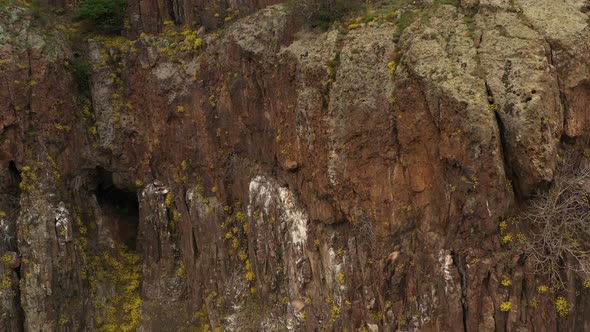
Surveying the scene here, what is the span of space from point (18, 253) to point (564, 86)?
18.2 metres

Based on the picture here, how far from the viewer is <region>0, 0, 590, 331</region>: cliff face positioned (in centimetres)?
1423

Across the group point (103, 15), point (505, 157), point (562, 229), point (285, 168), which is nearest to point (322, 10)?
point (285, 168)

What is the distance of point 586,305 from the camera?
14008 millimetres

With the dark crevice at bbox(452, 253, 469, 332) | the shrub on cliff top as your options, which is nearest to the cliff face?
the dark crevice at bbox(452, 253, 469, 332)

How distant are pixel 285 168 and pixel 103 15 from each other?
10335 millimetres

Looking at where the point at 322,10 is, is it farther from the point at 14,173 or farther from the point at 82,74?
the point at 14,173

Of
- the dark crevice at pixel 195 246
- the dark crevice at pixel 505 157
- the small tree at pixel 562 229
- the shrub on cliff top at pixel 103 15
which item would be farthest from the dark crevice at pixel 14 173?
the small tree at pixel 562 229

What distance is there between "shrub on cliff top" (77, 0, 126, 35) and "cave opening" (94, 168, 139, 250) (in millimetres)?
5679

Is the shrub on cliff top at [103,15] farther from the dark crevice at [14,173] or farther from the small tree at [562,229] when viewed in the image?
the small tree at [562,229]

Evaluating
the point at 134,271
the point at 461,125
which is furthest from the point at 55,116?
the point at 461,125

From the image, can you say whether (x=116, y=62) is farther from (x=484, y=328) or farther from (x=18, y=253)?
(x=484, y=328)

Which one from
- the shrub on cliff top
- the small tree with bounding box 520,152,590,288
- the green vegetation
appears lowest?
the small tree with bounding box 520,152,590,288

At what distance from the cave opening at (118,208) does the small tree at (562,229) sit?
15.0m

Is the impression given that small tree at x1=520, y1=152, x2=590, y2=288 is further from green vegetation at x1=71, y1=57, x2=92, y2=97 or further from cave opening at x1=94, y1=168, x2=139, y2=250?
green vegetation at x1=71, y1=57, x2=92, y2=97
